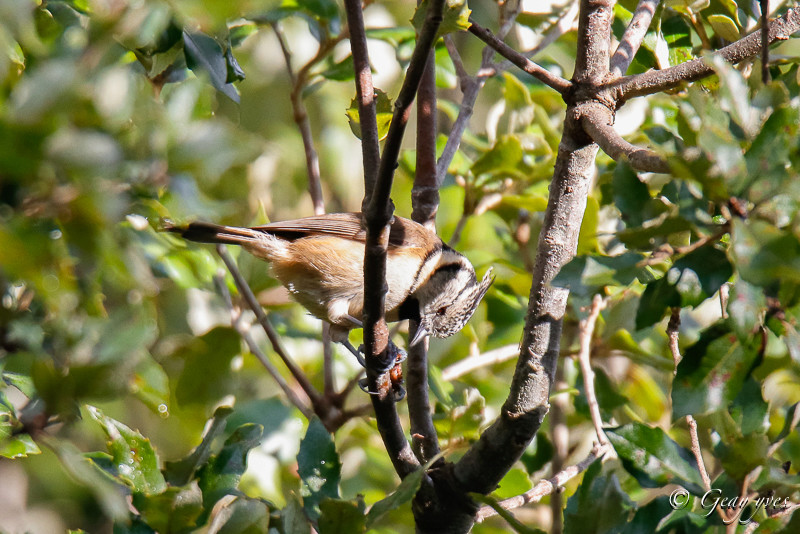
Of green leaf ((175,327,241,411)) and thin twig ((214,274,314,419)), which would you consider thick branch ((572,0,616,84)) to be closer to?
thin twig ((214,274,314,419))

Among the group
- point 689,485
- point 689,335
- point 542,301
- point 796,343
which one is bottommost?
point 689,335

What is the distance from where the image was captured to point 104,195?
3.19ft

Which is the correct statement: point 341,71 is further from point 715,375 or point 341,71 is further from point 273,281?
point 715,375

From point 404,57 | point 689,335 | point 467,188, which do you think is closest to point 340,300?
point 467,188

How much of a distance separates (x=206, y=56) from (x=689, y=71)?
1.34 m

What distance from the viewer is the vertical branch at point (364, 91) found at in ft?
6.05

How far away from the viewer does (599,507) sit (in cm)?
172

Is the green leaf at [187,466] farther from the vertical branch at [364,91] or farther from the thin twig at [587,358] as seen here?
the thin twig at [587,358]

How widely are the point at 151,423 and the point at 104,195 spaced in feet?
14.9

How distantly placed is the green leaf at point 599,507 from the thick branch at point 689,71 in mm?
1031

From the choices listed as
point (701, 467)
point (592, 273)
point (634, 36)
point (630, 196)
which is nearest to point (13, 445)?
point (592, 273)

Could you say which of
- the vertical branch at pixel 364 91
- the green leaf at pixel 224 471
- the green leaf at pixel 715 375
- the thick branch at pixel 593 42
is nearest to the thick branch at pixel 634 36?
the thick branch at pixel 593 42

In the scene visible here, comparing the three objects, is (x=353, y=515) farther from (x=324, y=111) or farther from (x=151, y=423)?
(x=324, y=111)

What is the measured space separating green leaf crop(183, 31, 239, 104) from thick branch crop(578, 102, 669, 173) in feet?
3.39
